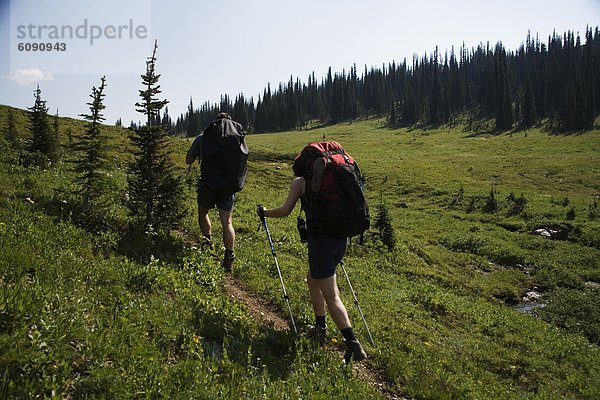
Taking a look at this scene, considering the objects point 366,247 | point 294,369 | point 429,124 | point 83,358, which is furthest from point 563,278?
point 429,124

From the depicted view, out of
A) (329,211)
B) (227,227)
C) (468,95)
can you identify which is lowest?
(227,227)

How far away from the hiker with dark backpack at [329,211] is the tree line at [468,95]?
107 m

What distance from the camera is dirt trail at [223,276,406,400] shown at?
584cm

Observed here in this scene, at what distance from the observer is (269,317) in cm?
733

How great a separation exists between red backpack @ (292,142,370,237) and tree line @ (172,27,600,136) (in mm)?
107084

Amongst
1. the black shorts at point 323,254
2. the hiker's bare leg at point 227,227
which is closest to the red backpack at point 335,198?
the black shorts at point 323,254

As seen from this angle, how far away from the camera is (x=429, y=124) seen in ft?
413

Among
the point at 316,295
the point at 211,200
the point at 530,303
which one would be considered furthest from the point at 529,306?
the point at 211,200

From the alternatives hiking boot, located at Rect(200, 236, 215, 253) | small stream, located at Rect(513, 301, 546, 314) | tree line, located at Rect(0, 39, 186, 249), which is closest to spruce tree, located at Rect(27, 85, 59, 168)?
tree line, located at Rect(0, 39, 186, 249)

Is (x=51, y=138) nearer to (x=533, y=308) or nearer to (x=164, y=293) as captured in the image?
(x=164, y=293)

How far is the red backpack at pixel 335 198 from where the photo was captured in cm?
556

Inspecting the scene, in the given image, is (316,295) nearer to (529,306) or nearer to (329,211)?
(329,211)

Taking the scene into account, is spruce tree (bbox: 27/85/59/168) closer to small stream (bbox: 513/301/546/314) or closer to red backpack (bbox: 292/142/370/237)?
red backpack (bbox: 292/142/370/237)

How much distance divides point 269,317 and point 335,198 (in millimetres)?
3017
